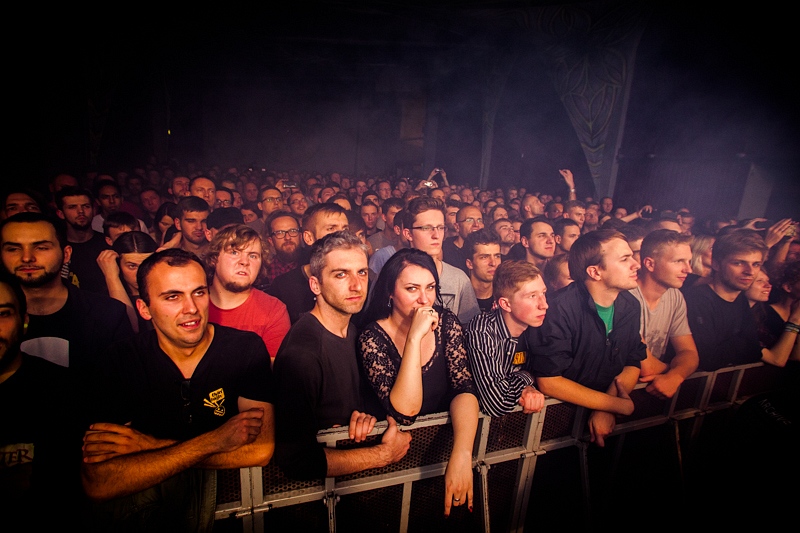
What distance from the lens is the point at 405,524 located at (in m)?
2.32

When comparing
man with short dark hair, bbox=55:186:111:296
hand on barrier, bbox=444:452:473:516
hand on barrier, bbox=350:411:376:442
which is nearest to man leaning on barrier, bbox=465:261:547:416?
hand on barrier, bbox=444:452:473:516

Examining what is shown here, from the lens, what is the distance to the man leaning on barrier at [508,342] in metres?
2.23

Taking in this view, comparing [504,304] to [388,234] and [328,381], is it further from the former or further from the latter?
[388,234]

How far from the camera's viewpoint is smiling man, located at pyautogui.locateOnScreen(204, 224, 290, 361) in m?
2.74

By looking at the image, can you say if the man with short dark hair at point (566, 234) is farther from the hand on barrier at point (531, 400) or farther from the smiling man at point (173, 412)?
the smiling man at point (173, 412)

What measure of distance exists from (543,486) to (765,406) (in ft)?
4.55

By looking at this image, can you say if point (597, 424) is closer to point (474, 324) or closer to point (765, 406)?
point (765, 406)

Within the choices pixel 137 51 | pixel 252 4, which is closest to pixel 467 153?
pixel 252 4

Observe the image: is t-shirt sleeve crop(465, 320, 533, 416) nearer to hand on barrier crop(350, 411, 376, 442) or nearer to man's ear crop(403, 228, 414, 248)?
hand on barrier crop(350, 411, 376, 442)

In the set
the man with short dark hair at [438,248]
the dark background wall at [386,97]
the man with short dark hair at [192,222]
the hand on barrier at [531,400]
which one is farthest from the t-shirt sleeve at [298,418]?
the dark background wall at [386,97]

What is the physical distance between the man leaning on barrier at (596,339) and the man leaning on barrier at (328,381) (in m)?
1.12

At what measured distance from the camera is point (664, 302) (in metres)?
3.18

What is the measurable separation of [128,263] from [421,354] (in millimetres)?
2707

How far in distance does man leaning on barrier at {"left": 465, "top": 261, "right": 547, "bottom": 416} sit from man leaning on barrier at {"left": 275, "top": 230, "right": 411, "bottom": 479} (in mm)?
594
